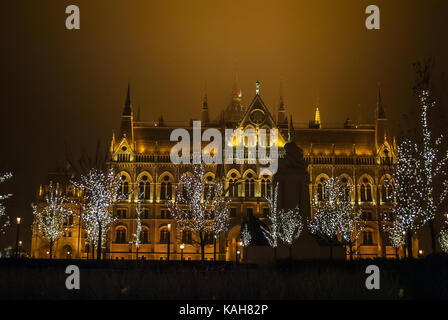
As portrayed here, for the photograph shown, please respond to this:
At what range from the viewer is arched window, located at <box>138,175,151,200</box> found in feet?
238

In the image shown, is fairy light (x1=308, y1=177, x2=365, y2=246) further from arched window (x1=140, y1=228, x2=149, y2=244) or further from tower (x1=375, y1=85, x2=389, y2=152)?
arched window (x1=140, y1=228, x2=149, y2=244)

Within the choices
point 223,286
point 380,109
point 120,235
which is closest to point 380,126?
point 380,109

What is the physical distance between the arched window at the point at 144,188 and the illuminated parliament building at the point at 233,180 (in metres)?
0.14

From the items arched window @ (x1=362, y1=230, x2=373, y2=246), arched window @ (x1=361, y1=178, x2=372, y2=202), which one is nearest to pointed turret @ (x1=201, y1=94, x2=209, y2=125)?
arched window @ (x1=361, y1=178, x2=372, y2=202)

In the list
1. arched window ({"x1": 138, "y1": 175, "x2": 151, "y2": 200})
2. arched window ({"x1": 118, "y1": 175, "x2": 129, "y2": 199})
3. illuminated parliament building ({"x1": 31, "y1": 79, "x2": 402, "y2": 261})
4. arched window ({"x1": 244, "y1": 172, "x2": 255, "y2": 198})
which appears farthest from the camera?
arched window ({"x1": 244, "y1": 172, "x2": 255, "y2": 198})

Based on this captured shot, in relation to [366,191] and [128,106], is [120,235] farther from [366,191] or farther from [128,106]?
[366,191]

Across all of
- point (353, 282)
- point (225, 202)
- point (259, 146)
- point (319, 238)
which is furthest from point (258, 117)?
point (353, 282)

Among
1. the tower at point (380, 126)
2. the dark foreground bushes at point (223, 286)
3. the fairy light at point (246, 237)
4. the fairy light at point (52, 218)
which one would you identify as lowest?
the dark foreground bushes at point (223, 286)

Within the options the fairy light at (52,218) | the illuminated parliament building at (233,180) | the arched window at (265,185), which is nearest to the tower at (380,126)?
the illuminated parliament building at (233,180)

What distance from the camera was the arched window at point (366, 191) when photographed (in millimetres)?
74500

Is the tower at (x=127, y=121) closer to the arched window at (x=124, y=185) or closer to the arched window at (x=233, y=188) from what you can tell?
the arched window at (x=124, y=185)

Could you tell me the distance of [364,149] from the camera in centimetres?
7881

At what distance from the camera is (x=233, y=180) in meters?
73.2
